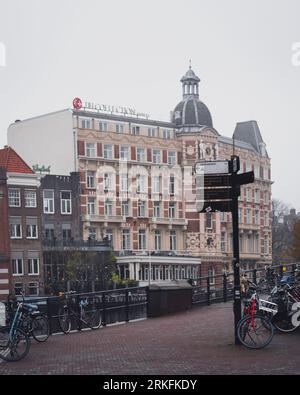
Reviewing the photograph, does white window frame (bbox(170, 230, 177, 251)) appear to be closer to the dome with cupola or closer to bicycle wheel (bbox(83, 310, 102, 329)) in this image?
the dome with cupola

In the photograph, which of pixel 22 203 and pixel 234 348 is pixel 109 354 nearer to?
pixel 234 348

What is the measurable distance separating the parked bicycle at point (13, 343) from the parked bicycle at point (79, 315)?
18.8 feet

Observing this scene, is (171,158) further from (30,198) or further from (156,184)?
(30,198)

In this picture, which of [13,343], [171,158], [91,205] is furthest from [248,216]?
[13,343]

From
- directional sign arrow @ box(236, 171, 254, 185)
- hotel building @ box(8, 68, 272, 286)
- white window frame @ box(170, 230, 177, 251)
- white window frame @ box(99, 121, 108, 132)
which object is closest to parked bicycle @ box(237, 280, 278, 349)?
directional sign arrow @ box(236, 171, 254, 185)

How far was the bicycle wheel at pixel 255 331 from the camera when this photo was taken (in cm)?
1327

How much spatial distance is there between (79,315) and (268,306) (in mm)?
6687

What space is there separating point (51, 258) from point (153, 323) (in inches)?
1480

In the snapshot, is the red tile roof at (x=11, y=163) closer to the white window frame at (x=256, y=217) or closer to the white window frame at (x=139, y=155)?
the white window frame at (x=139, y=155)

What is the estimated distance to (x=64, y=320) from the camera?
19.4m

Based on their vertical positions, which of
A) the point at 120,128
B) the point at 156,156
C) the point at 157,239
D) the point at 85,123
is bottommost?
the point at 157,239

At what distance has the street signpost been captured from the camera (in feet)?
45.7
